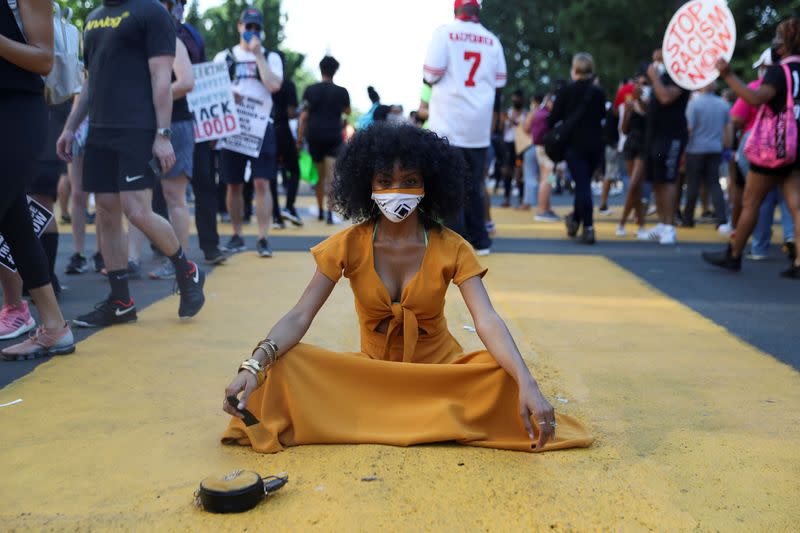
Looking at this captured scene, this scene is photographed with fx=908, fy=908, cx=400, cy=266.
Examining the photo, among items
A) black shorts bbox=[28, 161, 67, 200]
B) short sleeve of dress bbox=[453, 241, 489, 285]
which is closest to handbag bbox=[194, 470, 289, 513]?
short sleeve of dress bbox=[453, 241, 489, 285]

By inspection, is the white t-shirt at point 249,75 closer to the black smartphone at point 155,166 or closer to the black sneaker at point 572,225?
the black smartphone at point 155,166

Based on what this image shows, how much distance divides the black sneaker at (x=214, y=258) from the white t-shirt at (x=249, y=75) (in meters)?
1.65

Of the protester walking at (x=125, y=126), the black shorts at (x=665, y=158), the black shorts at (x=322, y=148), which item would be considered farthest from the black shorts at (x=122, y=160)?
the black shorts at (x=322, y=148)

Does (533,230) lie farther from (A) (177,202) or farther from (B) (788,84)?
(A) (177,202)

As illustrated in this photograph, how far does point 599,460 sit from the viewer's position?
126 inches

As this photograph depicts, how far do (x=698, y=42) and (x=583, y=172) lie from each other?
93.6 inches

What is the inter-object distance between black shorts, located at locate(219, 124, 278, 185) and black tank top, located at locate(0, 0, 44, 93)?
14.2 ft

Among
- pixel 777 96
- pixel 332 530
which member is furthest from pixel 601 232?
pixel 332 530

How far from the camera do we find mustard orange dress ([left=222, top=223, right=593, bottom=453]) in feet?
10.8

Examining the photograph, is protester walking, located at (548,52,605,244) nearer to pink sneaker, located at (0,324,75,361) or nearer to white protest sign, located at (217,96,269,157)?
white protest sign, located at (217,96,269,157)

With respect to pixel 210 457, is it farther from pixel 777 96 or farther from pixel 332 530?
pixel 777 96

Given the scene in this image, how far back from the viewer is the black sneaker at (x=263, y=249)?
845cm

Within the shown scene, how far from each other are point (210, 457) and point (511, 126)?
601 inches

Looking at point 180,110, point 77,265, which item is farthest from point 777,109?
point 77,265
